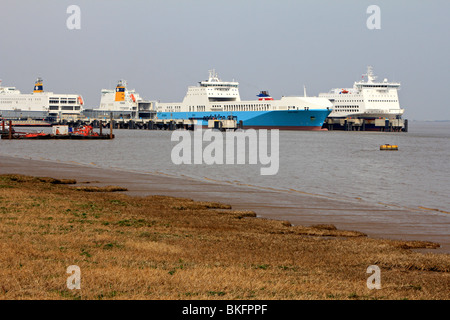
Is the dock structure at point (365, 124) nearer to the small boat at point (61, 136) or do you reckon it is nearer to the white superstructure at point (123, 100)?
the white superstructure at point (123, 100)

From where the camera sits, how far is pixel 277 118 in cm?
13600

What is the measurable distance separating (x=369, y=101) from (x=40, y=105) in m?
88.1

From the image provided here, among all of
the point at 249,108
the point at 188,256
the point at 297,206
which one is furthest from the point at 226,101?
the point at 188,256

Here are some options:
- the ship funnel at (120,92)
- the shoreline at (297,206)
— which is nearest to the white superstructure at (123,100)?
the ship funnel at (120,92)

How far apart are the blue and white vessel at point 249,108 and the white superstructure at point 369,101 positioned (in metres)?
7.87

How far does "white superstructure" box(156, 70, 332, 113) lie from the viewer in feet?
435

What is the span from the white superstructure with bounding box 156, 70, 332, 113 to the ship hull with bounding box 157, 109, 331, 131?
1158 mm

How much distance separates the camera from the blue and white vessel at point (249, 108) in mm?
133000

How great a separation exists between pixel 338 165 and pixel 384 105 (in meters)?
96.5

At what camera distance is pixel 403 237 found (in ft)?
58.5

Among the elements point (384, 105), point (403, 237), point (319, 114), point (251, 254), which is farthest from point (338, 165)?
point (384, 105)

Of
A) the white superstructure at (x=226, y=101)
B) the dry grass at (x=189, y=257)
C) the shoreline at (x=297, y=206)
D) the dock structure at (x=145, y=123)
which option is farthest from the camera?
the dock structure at (x=145, y=123)

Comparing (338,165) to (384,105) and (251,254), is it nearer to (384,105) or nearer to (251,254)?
(251,254)

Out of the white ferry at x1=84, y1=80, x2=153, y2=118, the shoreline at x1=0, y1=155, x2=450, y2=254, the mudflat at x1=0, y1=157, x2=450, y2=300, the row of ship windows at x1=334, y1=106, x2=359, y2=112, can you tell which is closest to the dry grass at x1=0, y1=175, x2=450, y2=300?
the mudflat at x1=0, y1=157, x2=450, y2=300
